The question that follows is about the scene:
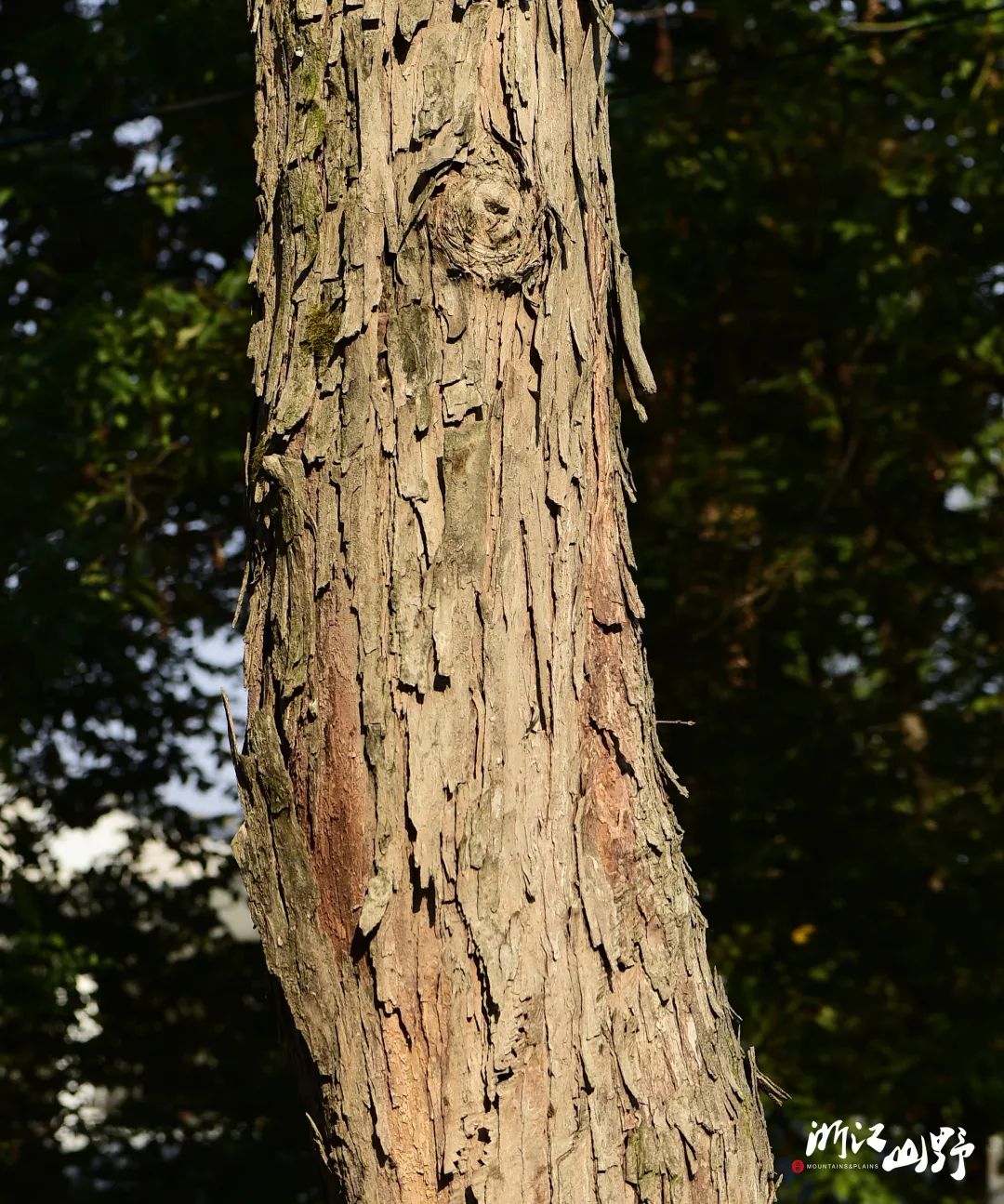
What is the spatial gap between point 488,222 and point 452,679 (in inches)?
23.4

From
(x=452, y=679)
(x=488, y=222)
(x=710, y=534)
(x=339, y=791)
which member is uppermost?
(x=710, y=534)

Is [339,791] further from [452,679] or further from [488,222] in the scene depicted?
[488,222]

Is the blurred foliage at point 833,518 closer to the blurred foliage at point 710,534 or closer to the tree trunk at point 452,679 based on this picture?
the blurred foliage at point 710,534

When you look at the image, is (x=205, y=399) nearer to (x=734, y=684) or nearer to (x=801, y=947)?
(x=734, y=684)

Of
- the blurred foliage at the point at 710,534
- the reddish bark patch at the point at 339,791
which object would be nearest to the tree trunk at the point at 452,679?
the reddish bark patch at the point at 339,791

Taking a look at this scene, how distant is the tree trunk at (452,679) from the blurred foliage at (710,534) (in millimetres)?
3036

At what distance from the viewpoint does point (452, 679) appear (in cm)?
161

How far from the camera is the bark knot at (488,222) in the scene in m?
1.64

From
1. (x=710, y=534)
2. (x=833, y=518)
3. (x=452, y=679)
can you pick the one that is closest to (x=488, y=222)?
(x=452, y=679)

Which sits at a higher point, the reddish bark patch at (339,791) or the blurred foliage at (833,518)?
the blurred foliage at (833,518)

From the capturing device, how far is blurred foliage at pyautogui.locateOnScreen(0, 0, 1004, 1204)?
489 cm

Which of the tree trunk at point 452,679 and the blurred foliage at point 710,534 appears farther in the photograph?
the blurred foliage at point 710,534

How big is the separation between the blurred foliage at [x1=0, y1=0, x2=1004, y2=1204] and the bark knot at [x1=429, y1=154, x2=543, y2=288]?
3084 mm

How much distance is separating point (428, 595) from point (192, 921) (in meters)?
6.04
